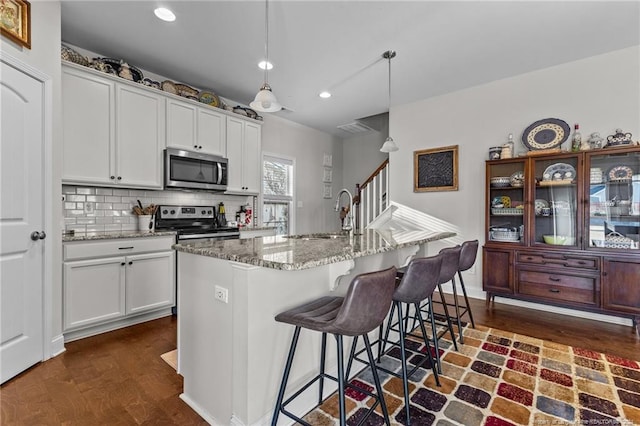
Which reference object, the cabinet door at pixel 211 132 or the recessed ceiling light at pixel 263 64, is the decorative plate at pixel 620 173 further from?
the cabinet door at pixel 211 132

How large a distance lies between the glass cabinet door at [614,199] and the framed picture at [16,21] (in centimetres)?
482

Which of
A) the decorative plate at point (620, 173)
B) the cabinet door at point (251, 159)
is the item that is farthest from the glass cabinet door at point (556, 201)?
the cabinet door at point (251, 159)

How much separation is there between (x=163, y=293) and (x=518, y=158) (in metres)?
4.09

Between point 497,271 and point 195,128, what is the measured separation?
3.94 metres

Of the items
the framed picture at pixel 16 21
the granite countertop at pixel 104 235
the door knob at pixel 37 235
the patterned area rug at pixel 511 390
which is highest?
the framed picture at pixel 16 21

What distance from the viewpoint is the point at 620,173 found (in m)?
2.89

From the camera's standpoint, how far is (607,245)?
9.50 feet

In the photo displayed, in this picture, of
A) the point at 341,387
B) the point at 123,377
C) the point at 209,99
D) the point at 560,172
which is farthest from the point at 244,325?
the point at 560,172

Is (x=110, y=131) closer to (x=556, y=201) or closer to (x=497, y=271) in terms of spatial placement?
(x=497, y=271)

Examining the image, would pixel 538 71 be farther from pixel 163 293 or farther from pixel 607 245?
pixel 163 293

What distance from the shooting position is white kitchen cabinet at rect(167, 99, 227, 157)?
3.36 meters

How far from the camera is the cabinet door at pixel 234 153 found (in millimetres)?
3973

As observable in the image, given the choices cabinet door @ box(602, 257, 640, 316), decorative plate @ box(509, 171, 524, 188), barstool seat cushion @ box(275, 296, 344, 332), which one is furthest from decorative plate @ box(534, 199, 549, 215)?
barstool seat cushion @ box(275, 296, 344, 332)

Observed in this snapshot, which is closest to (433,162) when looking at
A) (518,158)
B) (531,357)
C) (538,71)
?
(518,158)
